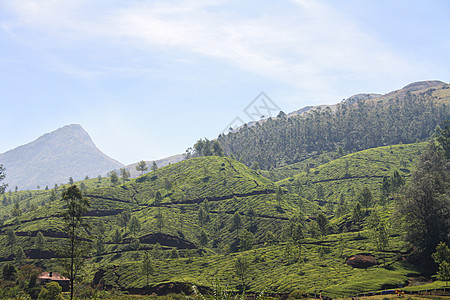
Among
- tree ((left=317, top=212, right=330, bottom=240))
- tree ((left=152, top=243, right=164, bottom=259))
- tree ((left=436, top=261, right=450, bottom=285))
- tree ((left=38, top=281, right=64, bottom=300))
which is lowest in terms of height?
tree ((left=152, top=243, right=164, bottom=259))

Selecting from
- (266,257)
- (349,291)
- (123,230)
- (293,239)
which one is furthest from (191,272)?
(123,230)

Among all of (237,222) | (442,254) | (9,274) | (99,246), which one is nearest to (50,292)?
(9,274)

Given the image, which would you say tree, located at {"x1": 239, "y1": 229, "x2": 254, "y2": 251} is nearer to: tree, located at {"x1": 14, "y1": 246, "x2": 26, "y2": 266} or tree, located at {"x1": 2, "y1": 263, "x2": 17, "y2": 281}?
tree, located at {"x1": 2, "y1": 263, "x2": 17, "y2": 281}

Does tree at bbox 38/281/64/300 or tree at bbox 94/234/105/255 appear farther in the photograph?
tree at bbox 94/234/105/255

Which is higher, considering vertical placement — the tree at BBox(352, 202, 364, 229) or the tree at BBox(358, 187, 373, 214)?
the tree at BBox(358, 187, 373, 214)

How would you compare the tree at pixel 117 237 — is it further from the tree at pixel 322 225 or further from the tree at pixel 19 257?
the tree at pixel 322 225

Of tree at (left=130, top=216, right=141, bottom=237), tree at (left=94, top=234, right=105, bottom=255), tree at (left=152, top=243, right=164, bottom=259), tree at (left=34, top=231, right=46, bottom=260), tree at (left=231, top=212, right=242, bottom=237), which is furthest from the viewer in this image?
tree at (left=231, top=212, right=242, bottom=237)

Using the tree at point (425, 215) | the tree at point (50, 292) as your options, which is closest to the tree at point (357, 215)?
the tree at point (425, 215)

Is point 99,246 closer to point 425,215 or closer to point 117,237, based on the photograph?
point 117,237

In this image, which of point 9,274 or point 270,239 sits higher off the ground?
point 9,274

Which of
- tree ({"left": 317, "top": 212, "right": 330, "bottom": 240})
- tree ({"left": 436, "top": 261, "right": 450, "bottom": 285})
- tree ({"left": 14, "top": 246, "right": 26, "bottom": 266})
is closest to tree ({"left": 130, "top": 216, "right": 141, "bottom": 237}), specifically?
tree ({"left": 14, "top": 246, "right": 26, "bottom": 266})

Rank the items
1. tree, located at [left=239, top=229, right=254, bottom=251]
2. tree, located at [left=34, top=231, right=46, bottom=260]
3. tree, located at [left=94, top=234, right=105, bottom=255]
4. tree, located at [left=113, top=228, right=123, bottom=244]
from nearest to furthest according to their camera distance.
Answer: tree, located at [left=239, top=229, right=254, bottom=251] → tree, located at [left=34, top=231, right=46, bottom=260] → tree, located at [left=94, top=234, right=105, bottom=255] → tree, located at [left=113, top=228, right=123, bottom=244]

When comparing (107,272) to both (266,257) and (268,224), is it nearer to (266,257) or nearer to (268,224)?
(266,257)

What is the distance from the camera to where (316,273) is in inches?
4173
